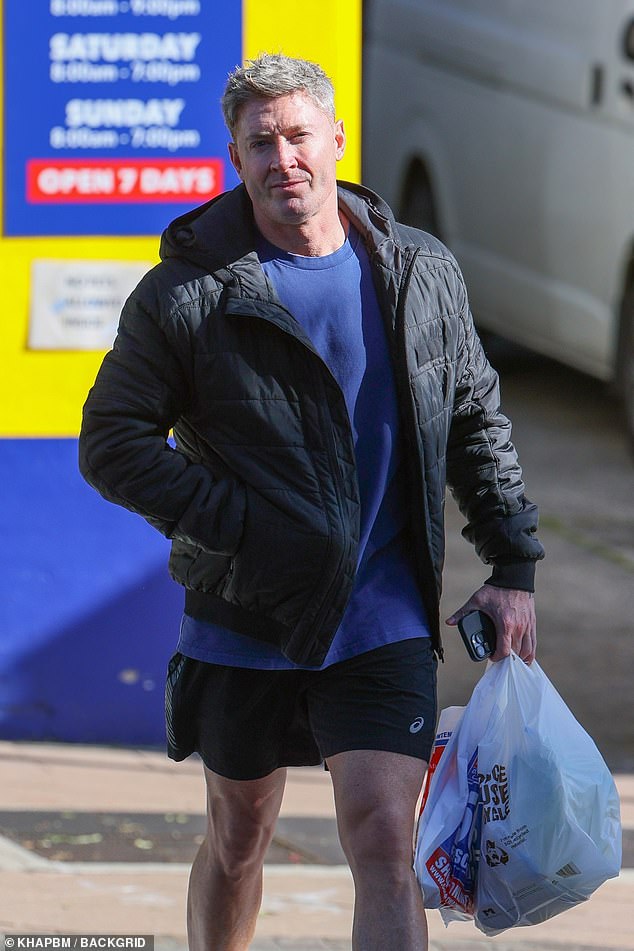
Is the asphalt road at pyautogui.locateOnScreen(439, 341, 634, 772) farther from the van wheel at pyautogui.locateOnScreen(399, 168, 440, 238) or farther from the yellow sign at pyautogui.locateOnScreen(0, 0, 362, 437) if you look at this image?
the yellow sign at pyautogui.locateOnScreen(0, 0, 362, 437)

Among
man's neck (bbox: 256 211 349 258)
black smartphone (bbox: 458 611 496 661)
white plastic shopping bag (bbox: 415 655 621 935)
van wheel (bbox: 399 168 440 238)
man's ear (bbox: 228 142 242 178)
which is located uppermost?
man's ear (bbox: 228 142 242 178)

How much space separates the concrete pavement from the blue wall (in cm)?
10

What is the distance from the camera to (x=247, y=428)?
3.03 meters

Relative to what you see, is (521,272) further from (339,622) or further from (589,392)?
(339,622)

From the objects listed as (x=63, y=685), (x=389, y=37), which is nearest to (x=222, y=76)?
(x=63, y=685)

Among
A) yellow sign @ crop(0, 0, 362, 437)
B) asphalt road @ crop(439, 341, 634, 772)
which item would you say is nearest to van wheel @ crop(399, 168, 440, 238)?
asphalt road @ crop(439, 341, 634, 772)

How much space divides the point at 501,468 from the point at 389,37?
292 inches

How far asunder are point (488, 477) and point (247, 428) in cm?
52

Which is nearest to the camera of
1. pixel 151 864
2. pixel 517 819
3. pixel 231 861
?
pixel 517 819

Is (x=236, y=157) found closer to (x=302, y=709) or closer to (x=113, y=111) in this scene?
(x=302, y=709)

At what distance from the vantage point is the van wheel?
1035 cm

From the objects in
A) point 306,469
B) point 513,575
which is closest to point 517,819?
point 513,575

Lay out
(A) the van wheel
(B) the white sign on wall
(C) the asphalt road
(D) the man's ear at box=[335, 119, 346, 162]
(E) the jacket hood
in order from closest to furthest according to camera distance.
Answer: (E) the jacket hood < (D) the man's ear at box=[335, 119, 346, 162] < (B) the white sign on wall < (C) the asphalt road < (A) the van wheel

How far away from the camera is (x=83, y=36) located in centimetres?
496
